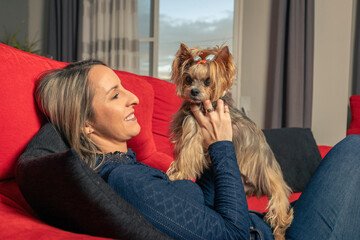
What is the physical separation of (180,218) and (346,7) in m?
3.87

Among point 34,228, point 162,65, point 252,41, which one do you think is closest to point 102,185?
point 34,228

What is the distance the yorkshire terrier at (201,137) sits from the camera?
5.05 feet

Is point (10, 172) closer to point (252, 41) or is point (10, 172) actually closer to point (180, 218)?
point (180, 218)

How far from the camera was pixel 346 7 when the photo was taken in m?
3.79

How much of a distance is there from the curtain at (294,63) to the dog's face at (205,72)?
249 centimetres

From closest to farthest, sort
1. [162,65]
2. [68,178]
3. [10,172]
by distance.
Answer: [68,178] < [10,172] < [162,65]

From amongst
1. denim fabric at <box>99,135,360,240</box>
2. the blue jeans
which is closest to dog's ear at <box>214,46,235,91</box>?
denim fabric at <box>99,135,360,240</box>

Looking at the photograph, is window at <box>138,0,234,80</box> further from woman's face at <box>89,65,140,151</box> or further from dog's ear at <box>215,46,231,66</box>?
woman's face at <box>89,65,140,151</box>

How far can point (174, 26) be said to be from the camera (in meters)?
9.70

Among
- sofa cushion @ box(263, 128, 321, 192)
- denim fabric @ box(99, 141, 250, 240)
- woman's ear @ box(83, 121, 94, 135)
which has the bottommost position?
sofa cushion @ box(263, 128, 321, 192)

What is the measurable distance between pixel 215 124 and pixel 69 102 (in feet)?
1.80

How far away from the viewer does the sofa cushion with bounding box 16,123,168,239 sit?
0.66 metres

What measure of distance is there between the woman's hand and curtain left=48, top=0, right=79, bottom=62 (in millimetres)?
4042

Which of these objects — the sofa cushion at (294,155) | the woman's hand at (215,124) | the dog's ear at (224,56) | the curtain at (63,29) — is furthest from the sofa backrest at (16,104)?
the curtain at (63,29)
